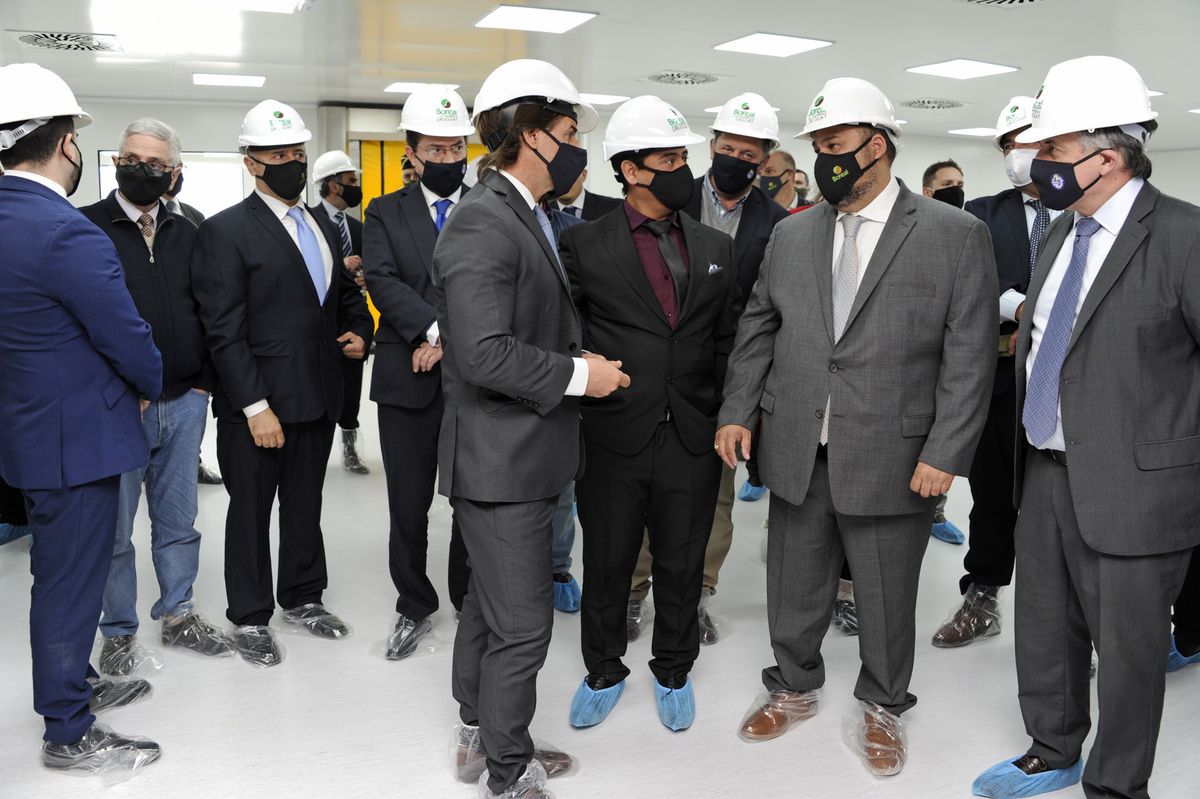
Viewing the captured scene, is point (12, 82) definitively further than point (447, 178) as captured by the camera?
No

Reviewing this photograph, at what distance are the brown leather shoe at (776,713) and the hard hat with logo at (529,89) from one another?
5.86 ft

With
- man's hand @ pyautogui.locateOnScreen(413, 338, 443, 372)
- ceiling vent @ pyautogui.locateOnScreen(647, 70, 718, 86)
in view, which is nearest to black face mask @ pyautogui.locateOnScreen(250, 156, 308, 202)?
man's hand @ pyautogui.locateOnScreen(413, 338, 443, 372)

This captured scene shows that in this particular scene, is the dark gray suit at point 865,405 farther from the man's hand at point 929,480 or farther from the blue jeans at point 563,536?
the blue jeans at point 563,536

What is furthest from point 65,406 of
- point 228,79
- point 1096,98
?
point 228,79

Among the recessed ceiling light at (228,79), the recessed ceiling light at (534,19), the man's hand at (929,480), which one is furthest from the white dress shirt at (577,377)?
the recessed ceiling light at (228,79)

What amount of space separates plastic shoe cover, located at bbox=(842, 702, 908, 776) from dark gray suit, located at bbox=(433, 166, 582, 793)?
3.16 ft

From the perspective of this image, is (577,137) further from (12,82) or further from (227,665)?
(227,665)

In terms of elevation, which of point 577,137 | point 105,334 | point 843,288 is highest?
point 577,137

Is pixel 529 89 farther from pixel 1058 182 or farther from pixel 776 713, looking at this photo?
pixel 776 713

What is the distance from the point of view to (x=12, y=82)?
239 cm

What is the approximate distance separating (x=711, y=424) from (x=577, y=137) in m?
0.95

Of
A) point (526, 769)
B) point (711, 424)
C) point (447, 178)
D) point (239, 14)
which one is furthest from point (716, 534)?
point (239, 14)

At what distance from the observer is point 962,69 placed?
32.2 feet

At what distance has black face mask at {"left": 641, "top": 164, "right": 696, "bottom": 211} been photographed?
2760 mm
